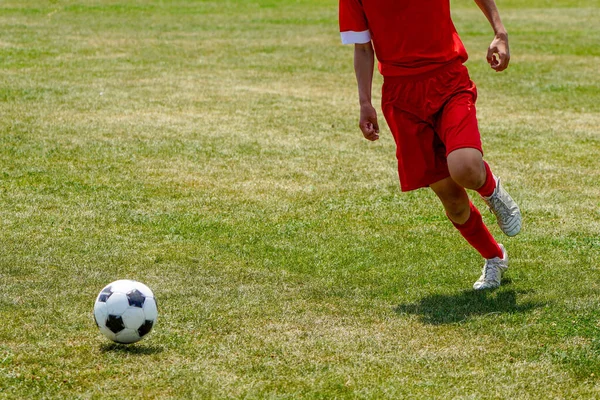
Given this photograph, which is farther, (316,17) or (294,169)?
(316,17)

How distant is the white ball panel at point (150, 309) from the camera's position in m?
5.30

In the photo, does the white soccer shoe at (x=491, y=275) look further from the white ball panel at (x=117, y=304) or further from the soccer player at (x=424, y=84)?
the white ball panel at (x=117, y=304)

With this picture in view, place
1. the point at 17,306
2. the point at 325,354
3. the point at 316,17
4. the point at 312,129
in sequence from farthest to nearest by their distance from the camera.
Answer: the point at 316,17 → the point at 312,129 → the point at 17,306 → the point at 325,354

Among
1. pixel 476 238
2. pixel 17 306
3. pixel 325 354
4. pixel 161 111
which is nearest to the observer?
pixel 325 354

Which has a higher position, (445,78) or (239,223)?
(445,78)

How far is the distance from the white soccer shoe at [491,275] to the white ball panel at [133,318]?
2.38 m

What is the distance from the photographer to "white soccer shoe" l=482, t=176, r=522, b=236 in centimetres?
634

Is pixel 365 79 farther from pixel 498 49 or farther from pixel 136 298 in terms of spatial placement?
pixel 136 298

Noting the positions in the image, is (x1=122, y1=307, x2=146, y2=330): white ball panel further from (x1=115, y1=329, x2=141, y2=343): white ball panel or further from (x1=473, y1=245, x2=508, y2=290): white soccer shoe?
(x1=473, y1=245, x2=508, y2=290): white soccer shoe

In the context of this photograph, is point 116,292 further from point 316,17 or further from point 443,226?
point 316,17

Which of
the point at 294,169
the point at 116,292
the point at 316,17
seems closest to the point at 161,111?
the point at 294,169

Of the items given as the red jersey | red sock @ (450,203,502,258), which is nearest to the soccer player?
the red jersey

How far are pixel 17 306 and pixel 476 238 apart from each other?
2994 millimetres

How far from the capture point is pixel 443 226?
8227 millimetres
